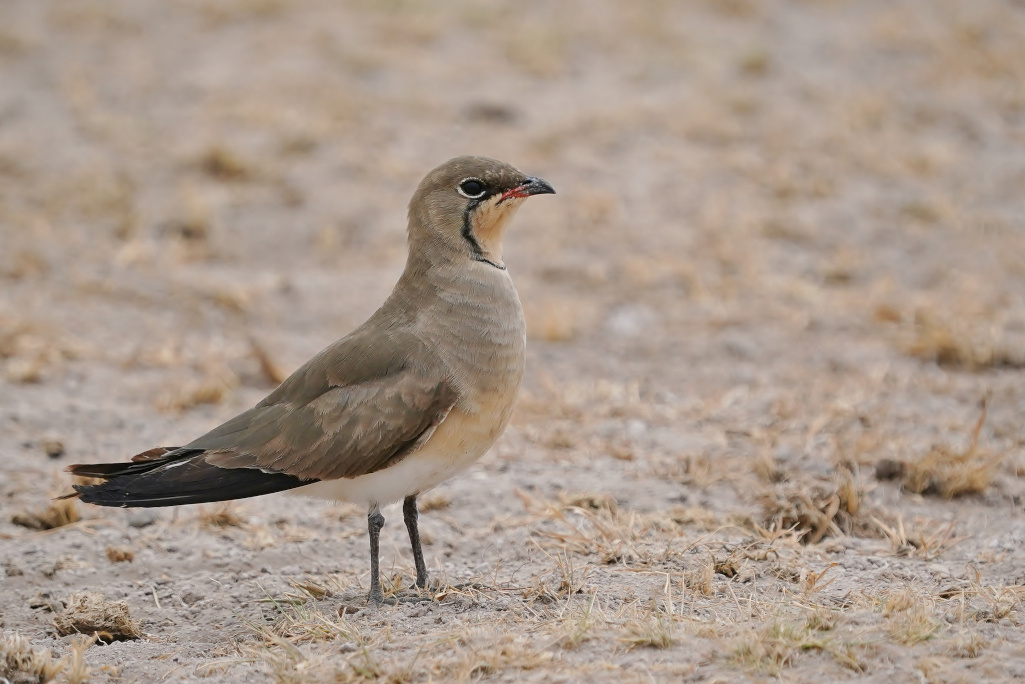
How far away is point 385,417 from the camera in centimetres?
408

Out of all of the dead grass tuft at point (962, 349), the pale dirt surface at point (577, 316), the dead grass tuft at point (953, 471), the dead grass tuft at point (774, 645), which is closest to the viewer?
the dead grass tuft at point (774, 645)

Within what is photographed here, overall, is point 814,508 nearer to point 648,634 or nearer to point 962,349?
point 648,634

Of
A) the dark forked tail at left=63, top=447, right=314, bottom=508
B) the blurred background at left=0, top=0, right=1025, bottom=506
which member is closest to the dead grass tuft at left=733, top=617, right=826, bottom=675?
the dark forked tail at left=63, top=447, right=314, bottom=508

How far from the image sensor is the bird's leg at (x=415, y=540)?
4254mm

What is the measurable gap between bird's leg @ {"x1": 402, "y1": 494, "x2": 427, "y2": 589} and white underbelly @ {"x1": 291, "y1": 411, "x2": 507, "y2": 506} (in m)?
0.17

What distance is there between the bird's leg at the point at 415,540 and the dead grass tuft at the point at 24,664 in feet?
3.97

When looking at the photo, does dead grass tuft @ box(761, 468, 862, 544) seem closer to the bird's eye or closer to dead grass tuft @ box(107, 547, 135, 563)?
the bird's eye

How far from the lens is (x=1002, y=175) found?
9.77 metres

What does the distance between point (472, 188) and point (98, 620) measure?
2.00 metres

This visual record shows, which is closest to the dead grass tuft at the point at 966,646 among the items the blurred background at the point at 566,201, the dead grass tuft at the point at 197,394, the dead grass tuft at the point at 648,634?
the dead grass tuft at the point at 648,634

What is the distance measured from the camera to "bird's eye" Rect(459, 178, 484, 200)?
4465 mm

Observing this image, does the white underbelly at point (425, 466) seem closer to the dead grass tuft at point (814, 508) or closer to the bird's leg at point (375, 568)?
the bird's leg at point (375, 568)

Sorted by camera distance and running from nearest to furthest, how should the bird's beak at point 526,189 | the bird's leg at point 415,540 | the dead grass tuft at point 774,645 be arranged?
the dead grass tuft at point 774,645 → the bird's leg at point 415,540 → the bird's beak at point 526,189

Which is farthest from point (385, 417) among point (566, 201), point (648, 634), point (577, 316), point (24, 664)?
point (566, 201)
